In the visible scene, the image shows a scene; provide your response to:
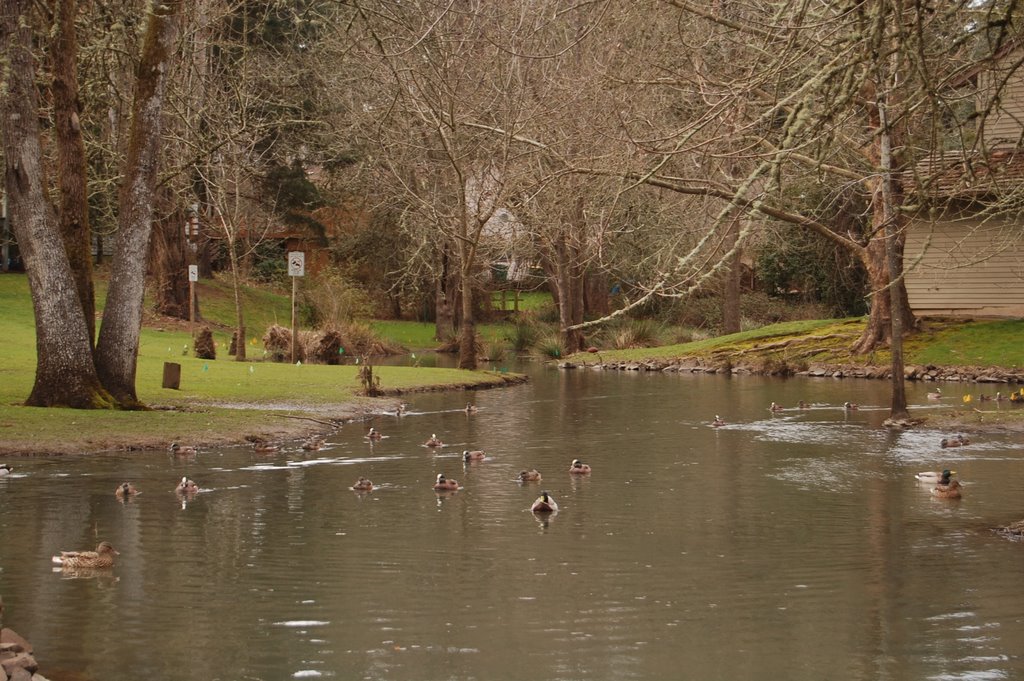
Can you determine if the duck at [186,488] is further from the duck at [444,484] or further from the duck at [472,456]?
the duck at [472,456]

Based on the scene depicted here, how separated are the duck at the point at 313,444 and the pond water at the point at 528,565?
42cm

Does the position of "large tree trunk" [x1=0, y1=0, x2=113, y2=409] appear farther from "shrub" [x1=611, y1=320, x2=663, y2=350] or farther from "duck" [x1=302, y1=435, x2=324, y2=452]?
"shrub" [x1=611, y1=320, x2=663, y2=350]

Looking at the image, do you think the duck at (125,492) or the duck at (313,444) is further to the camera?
the duck at (313,444)

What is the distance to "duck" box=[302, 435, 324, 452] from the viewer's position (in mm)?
22297

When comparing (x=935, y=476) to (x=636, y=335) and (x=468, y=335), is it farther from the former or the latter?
(x=636, y=335)

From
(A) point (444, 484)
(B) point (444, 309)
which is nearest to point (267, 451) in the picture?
(A) point (444, 484)

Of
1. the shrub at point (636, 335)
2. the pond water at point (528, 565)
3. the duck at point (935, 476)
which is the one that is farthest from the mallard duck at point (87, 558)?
the shrub at point (636, 335)

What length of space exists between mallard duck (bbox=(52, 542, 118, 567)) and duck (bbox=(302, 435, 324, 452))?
9.30m

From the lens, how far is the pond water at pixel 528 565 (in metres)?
10.0

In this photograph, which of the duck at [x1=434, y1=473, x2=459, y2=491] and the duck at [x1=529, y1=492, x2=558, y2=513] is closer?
the duck at [x1=529, y1=492, x2=558, y2=513]

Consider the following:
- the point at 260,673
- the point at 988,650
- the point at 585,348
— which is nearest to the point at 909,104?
the point at 988,650

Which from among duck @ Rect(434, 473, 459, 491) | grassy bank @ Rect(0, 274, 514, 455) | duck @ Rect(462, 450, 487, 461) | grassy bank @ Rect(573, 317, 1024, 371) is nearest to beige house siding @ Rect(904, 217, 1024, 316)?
grassy bank @ Rect(573, 317, 1024, 371)

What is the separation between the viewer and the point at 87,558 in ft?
41.9

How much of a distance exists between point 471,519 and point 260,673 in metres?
6.61
